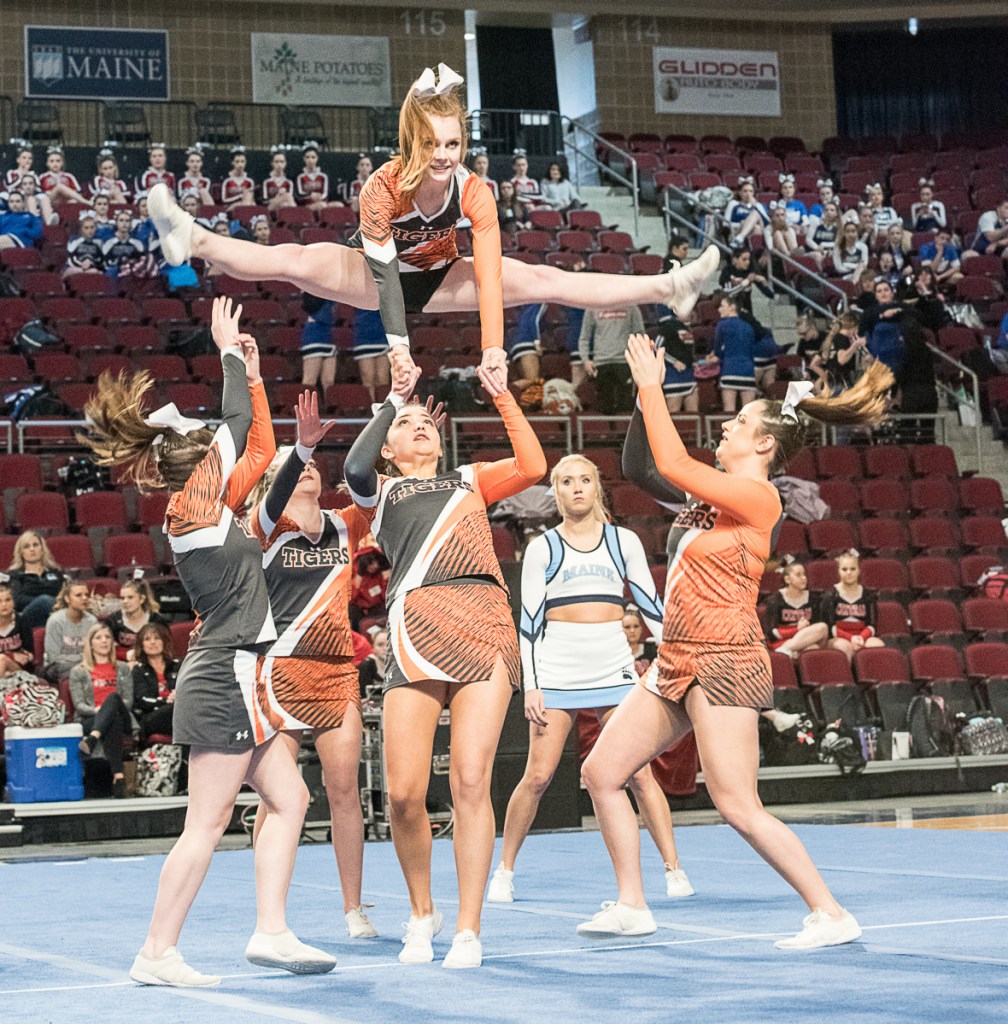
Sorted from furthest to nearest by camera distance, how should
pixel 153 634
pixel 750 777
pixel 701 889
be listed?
pixel 153 634 < pixel 701 889 < pixel 750 777

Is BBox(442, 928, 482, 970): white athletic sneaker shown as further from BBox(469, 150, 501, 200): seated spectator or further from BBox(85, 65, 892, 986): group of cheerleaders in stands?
BBox(469, 150, 501, 200): seated spectator

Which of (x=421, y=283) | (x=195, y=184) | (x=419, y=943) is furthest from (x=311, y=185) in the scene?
(x=419, y=943)

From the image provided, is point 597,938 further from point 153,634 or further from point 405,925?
point 153,634

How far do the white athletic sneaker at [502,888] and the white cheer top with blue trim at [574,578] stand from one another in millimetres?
751

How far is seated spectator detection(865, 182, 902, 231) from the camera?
17.3 metres

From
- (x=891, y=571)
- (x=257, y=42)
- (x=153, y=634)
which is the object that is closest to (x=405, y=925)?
(x=153, y=634)

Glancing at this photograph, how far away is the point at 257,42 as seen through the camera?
64.2ft

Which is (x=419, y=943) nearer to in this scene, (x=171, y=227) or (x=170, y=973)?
(x=170, y=973)

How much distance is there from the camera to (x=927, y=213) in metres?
18.1

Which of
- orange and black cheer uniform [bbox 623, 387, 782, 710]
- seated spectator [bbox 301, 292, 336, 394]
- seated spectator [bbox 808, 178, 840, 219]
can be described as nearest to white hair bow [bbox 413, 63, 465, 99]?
orange and black cheer uniform [bbox 623, 387, 782, 710]

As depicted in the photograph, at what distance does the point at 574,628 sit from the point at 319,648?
1493mm

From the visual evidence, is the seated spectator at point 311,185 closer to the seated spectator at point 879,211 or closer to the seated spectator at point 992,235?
the seated spectator at point 879,211

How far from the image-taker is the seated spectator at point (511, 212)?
615 inches

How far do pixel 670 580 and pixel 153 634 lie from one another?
5.12m
